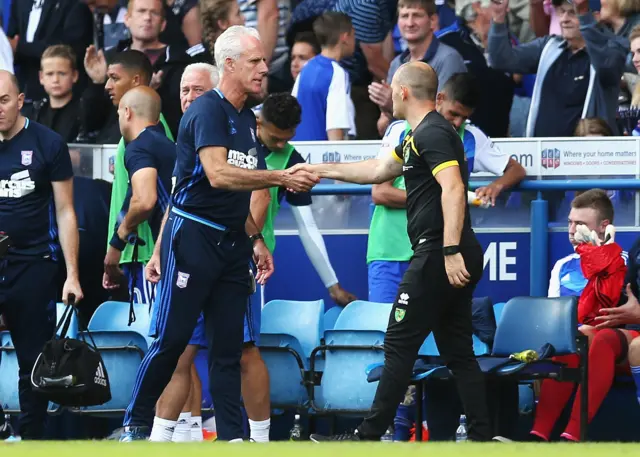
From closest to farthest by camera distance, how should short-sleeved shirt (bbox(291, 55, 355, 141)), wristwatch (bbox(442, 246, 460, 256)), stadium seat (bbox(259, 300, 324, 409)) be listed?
wristwatch (bbox(442, 246, 460, 256)), stadium seat (bbox(259, 300, 324, 409)), short-sleeved shirt (bbox(291, 55, 355, 141))

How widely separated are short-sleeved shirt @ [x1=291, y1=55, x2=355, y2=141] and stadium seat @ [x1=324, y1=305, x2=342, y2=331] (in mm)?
1594

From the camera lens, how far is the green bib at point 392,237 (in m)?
8.52

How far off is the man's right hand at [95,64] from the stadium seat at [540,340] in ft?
13.6

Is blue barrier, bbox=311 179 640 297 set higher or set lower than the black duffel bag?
higher

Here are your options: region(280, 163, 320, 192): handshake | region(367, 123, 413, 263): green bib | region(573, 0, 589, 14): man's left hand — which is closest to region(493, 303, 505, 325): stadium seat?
region(367, 123, 413, 263): green bib

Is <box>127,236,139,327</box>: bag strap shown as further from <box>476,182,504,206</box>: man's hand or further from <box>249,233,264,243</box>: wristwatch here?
<box>476,182,504,206</box>: man's hand

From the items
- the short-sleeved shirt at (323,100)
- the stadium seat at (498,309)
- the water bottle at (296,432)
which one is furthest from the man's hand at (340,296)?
the short-sleeved shirt at (323,100)

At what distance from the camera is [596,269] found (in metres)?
7.94

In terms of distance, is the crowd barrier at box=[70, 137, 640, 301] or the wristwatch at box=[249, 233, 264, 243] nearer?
the wristwatch at box=[249, 233, 264, 243]

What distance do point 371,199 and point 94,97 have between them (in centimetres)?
253

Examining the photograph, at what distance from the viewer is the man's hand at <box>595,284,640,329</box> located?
314 inches

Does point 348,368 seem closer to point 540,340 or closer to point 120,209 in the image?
point 540,340

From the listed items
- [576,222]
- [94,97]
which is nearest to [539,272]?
[576,222]

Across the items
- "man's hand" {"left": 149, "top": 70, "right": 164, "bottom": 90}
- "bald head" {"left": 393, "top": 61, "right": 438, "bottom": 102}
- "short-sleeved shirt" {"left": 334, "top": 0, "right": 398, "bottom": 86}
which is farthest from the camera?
"short-sleeved shirt" {"left": 334, "top": 0, "right": 398, "bottom": 86}
